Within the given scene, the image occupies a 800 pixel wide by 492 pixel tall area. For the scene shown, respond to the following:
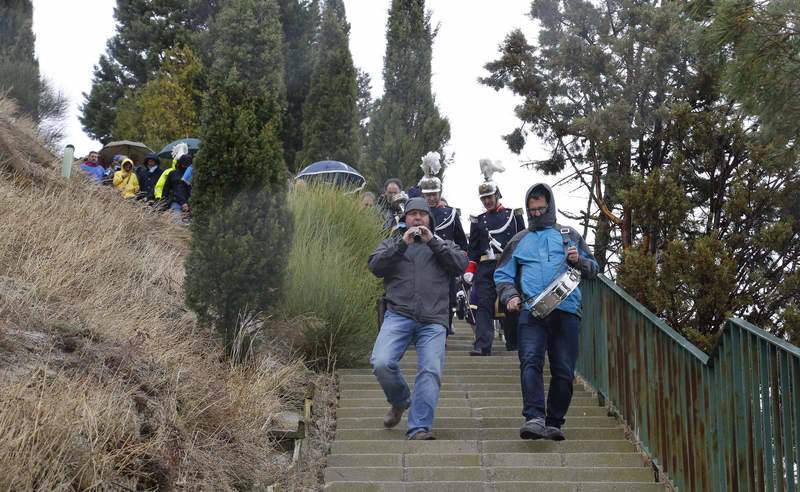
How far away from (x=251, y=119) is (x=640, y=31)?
20039 mm

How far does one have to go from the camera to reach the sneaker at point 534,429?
616 centimetres

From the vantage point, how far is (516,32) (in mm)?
27641

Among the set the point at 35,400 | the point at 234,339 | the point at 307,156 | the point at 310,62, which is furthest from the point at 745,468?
the point at 310,62

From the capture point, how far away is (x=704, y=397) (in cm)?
484

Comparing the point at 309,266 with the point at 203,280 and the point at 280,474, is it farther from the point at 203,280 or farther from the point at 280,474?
the point at 280,474

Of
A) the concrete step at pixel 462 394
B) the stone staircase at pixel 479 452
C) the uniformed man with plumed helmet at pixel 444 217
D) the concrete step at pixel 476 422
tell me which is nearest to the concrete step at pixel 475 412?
the stone staircase at pixel 479 452

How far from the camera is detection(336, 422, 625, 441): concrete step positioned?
21.7 feet

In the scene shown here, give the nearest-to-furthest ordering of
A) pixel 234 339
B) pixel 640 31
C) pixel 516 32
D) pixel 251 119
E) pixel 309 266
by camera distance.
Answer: pixel 234 339
pixel 251 119
pixel 309 266
pixel 640 31
pixel 516 32

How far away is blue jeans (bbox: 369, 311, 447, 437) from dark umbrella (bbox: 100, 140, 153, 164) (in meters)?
13.8

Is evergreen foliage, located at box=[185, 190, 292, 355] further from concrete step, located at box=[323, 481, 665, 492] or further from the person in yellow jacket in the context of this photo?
the person in yellow jacket

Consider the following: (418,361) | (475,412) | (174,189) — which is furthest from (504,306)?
(174,189)

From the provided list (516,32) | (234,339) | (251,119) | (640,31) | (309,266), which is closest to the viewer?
(234,339)

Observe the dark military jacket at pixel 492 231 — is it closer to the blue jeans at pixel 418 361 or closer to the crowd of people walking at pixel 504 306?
the crowd of people walking at pixel 504 306

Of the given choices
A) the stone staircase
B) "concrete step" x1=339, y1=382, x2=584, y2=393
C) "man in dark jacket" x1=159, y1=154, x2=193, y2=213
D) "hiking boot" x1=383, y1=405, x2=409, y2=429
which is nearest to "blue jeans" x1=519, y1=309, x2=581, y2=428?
the stone staircase
